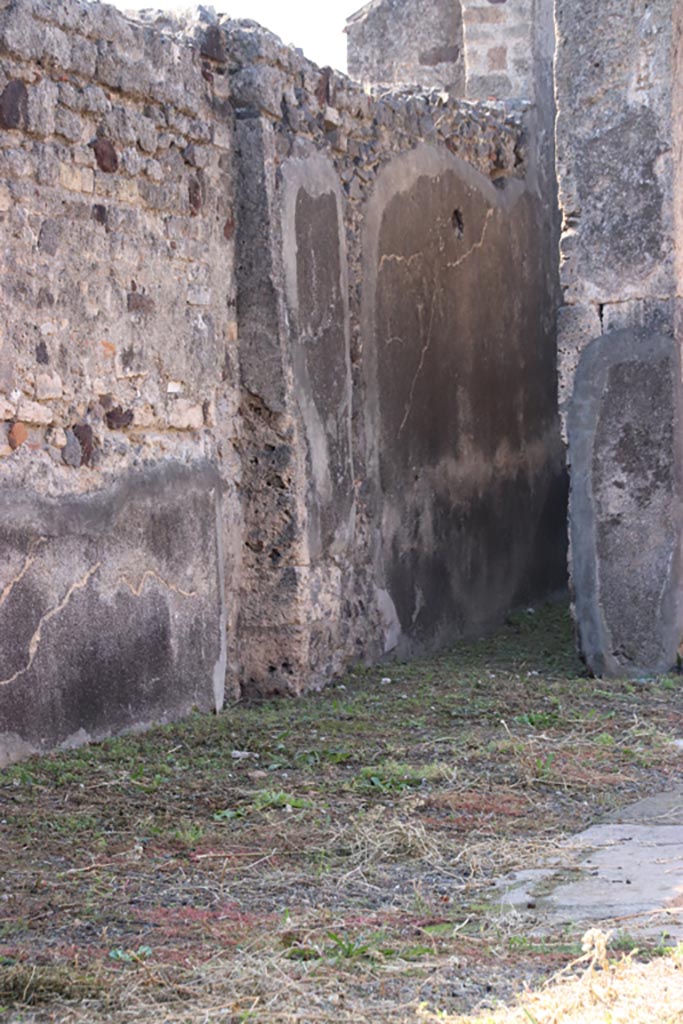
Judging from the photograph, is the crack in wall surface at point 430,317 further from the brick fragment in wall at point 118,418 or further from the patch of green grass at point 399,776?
the patch of green grass at point 399,776

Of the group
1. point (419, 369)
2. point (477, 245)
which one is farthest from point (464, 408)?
point (477, 245)

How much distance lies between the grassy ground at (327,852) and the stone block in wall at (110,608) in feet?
0.46

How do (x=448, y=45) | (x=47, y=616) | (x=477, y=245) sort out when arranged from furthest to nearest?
(x=448, y=45) < (x=477, y=245) < (x=47, y=616)

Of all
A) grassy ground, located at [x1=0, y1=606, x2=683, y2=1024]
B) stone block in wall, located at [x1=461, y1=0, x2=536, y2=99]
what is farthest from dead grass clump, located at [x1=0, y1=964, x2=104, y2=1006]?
stone block in wall, located at [x1=461, y1=0, x2=536, y2=99]

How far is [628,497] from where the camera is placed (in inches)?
254

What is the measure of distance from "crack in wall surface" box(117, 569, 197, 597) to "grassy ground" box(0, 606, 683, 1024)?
465 mm

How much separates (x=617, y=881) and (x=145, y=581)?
2.22 m

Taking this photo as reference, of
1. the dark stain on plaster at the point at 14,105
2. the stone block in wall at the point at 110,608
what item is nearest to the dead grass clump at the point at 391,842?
the stone block in wall at the point at 110,608

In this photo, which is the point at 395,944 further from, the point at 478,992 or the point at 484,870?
the point at 484,870

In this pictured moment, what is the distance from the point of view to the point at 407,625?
7145 millimetres

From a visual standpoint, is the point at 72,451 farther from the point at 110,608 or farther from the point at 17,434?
the point at 110,608

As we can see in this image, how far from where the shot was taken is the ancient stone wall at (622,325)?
6.37 metres

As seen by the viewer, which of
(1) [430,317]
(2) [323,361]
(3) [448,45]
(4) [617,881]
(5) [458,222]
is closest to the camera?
(4) [617,881]

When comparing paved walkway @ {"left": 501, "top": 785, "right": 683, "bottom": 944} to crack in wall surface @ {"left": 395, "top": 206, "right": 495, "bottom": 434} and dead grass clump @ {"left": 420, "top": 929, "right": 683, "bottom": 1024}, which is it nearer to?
dead grass clump @ {"left": 420, "top": 929, "right": 683, "bottom": 1024}
